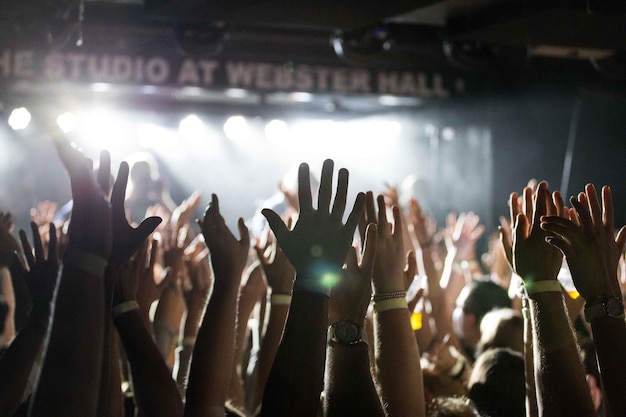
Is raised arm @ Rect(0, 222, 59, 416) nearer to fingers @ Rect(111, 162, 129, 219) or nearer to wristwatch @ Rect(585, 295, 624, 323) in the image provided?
fingers @ Rect(111, 162, 129, 219)

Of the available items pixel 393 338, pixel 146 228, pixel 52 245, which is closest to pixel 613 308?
pixel 393 338

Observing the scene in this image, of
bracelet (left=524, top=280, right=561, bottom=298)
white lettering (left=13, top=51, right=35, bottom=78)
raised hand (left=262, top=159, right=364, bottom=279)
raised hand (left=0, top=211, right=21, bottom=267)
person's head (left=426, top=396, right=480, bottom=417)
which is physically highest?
white lettering (left=13, top=51, right=35, bottom=78)

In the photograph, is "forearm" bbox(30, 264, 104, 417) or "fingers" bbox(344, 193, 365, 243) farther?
"fingers" bbox(344, 193, 365, 243)

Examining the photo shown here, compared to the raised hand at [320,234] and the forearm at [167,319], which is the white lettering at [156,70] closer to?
the forearm at [167,319]

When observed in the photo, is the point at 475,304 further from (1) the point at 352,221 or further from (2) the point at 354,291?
(1) the point at 352,221

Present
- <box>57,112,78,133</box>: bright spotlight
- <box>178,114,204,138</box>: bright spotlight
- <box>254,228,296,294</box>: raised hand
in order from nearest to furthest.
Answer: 1. <box>254,228,296,294</box>: raised hand
2. <box>57,112,78,133</box>: bright spotlight
3. <box>178,114,204,138</box>: bright spotlight

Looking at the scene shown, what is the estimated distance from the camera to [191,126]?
27.8 feet

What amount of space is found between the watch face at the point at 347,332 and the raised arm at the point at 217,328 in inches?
16.3

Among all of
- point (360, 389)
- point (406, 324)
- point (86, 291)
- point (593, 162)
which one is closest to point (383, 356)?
point (406, 324)

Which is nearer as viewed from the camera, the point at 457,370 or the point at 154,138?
the point at 457,370

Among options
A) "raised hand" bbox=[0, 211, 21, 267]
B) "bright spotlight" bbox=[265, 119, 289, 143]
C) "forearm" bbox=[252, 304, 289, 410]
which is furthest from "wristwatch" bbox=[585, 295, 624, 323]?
"bright spotlight" bbox=[265, 119, 289, 143]

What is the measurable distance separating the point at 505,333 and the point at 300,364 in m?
1.47

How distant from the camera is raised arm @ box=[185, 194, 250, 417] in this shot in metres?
1.75

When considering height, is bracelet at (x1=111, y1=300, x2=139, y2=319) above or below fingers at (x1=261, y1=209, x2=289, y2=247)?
below
